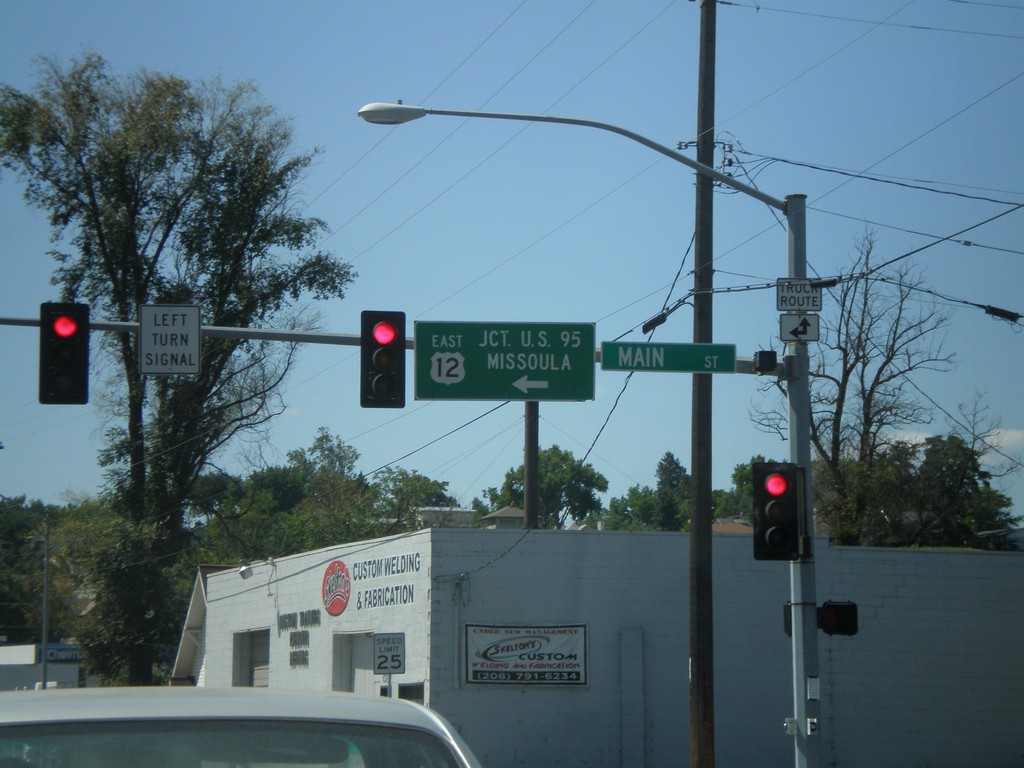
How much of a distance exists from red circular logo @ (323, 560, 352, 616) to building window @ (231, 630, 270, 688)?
219 inches

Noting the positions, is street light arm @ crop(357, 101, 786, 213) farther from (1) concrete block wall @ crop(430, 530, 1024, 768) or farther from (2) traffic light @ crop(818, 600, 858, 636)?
(1) concrete block wall @ crop(430, 530, 1024, 768)

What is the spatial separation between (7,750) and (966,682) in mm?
25999

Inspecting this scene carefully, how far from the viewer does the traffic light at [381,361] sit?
14336 millimetres

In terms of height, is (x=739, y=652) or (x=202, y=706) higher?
(x=202, y=706)

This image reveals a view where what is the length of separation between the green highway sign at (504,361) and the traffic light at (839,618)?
3957 mm

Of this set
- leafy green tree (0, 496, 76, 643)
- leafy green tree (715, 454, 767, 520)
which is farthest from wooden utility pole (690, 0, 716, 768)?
leafy green tree (715, 454, 767, 520)

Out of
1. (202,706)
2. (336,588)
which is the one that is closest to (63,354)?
(202,706)

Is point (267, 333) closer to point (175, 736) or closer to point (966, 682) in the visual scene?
point (175, 736)

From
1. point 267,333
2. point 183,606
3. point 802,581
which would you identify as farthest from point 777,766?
point 183,606

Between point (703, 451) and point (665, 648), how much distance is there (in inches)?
287

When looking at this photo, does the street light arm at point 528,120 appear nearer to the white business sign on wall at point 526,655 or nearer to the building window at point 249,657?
the white business sign on wall at point 526,655

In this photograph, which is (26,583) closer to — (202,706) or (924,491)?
(924,491)

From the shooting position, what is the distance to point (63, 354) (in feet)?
47.3

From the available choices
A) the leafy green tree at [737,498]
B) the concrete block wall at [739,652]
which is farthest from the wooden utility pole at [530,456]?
the leafy green tree at [737,498]
